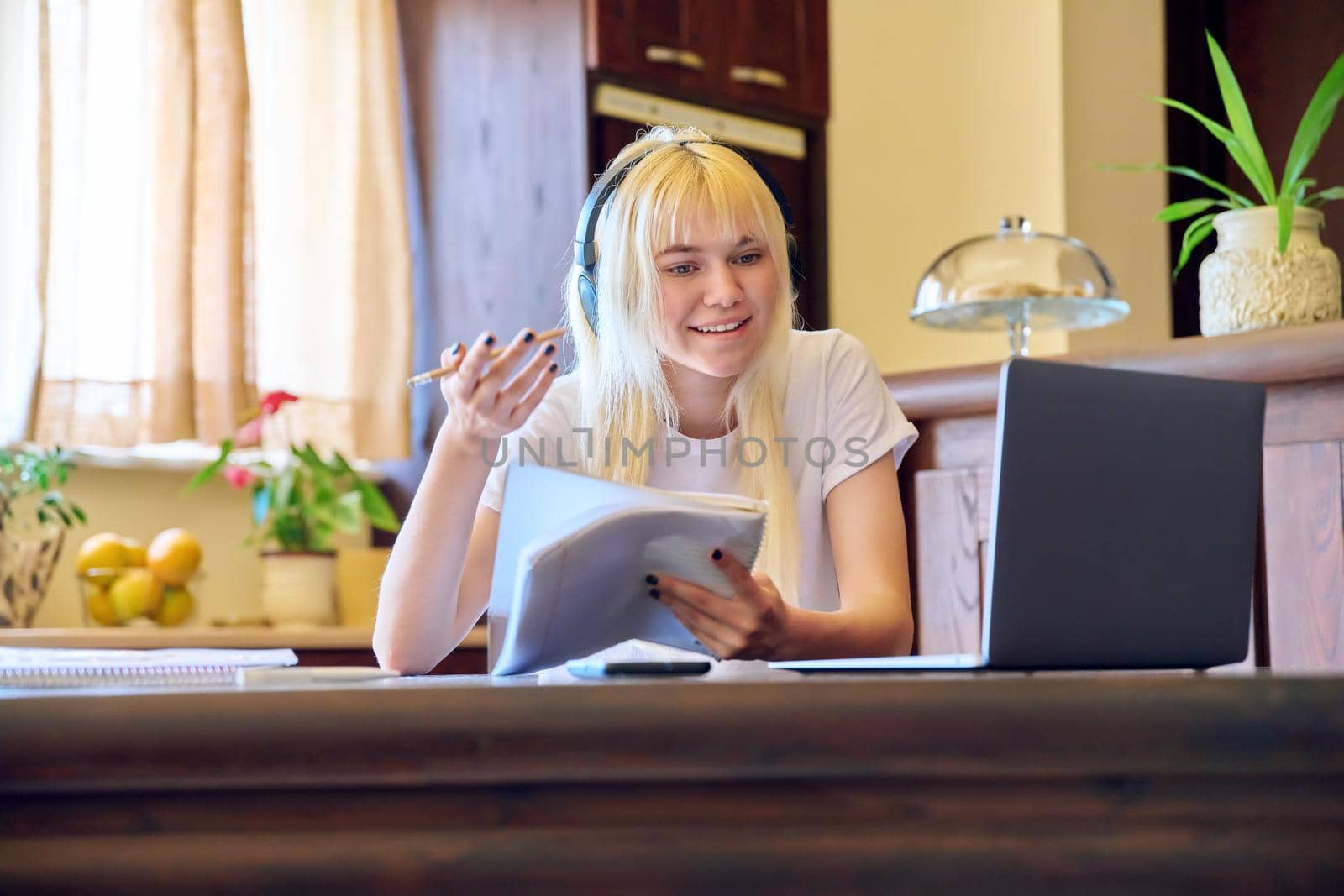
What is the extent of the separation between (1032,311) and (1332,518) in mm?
667

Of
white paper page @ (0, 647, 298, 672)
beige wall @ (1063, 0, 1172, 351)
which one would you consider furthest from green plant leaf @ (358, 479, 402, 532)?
beige wall @ (1063, 0, 1172, 351)

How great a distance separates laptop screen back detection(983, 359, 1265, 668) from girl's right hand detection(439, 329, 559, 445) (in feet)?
1.18

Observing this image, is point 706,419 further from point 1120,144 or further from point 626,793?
point 1120,144

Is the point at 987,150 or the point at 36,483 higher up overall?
the point at 987,150

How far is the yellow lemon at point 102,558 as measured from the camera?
7.57ft

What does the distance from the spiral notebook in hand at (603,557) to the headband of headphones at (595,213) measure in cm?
44

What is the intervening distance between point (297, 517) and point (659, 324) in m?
1.23

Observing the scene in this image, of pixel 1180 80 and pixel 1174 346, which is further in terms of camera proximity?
pixel 1180 80

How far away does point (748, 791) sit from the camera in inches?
21.0

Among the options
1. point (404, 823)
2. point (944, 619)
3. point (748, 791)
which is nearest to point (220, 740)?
point (404, 823)

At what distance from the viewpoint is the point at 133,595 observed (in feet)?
7.53

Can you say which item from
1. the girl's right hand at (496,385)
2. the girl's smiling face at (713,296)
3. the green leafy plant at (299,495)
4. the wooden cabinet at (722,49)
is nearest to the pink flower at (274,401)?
the green leafy plant at (299,495)

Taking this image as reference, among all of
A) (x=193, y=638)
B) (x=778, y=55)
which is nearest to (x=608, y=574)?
(x=193, y=638)

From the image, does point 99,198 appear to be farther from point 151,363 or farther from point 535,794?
point 535,794
